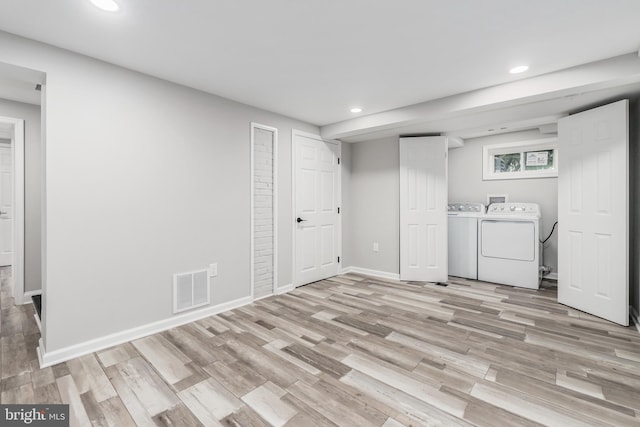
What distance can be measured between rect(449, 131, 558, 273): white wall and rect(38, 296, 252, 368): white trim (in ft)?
13.4

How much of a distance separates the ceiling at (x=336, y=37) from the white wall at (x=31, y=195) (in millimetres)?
2009

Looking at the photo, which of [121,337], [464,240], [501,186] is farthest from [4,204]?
[501,186]

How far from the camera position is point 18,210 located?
11.4 feet

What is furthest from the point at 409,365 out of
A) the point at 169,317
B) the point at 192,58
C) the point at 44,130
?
the point at 44,130

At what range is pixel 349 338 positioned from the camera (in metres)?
2.56

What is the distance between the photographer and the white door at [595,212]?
2777mm

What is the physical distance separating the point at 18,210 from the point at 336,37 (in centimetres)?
407

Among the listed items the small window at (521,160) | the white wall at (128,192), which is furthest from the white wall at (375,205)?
the white wall at (128,192)

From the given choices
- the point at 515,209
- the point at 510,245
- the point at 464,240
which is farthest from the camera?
the point at 464,240

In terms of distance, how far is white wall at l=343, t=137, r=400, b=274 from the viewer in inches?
182

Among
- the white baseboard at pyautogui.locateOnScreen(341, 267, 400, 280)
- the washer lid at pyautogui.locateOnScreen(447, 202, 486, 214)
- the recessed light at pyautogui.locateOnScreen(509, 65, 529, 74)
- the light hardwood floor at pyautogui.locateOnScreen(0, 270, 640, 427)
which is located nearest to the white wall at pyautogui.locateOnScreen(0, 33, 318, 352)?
the light hardwood floor at pyautogui.locateOnScreen(0, 270, 640, 427)

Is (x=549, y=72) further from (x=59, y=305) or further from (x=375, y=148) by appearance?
(x=59, y=305)

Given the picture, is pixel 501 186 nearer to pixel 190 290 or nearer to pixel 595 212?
pixel 595 212

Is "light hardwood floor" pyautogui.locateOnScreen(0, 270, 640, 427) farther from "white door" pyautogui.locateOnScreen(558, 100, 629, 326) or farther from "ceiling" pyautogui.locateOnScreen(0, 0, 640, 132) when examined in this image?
"ceiling" pyautogui.locateOnScreen(0, 0, 640, 132)
